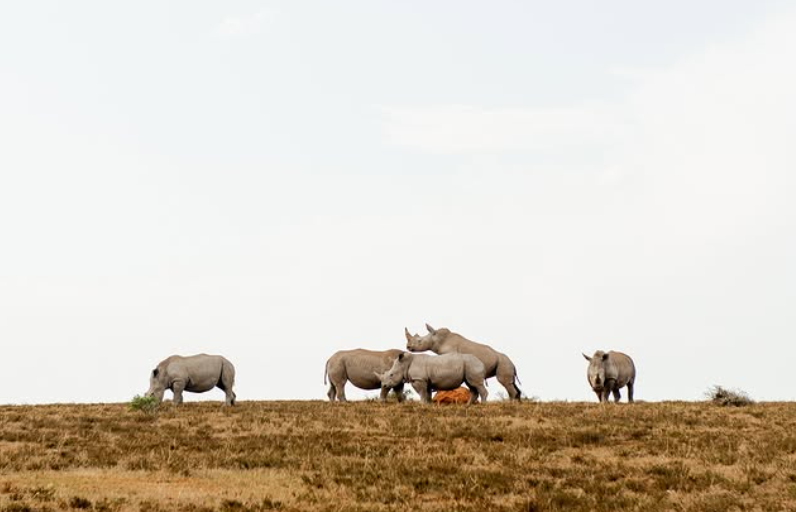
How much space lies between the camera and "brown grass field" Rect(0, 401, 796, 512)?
57.6ft

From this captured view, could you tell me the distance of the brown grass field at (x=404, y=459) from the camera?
57.6 feet

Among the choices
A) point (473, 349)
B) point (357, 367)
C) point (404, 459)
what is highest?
point (473, 349)

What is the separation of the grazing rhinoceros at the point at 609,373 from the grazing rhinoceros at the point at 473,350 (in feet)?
7.94

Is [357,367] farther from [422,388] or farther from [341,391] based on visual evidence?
[422,388]

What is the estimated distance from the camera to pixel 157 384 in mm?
33125

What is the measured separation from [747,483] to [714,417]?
9296 mm

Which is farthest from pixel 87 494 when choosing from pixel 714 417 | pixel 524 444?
pixel 714 417

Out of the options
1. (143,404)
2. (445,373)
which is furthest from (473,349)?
(143,404)

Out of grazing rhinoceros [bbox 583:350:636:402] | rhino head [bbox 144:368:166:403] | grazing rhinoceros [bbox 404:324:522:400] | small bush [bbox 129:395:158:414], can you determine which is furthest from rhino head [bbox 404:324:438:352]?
small bush [bbox 129:395:158:414]

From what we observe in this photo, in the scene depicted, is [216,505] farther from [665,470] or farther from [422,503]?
[665,470]

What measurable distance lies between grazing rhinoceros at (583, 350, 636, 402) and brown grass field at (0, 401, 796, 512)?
4.70 m

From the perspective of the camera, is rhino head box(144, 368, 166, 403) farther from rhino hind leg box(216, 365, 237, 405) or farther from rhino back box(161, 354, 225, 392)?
rhino hind leg box(216, 365, 237, 405)

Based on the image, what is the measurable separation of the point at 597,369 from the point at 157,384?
1329cm

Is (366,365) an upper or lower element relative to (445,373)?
upper
